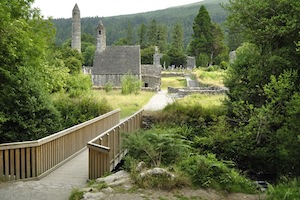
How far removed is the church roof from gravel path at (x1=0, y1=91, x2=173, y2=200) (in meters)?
43.6

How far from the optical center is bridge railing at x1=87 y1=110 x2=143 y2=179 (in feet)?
34.6

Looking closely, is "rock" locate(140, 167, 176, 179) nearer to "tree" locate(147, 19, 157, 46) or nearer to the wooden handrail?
the wooden handrail

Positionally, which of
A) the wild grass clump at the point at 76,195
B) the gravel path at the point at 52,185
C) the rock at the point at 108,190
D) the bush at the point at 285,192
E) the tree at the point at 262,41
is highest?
the tree at the point at 262,41

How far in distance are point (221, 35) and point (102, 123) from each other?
6596 centimetres

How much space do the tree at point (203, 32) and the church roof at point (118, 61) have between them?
81.3 ft

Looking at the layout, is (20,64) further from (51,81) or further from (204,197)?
(204,197)

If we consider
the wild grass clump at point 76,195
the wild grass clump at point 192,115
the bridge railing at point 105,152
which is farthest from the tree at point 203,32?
the wild grass clump at point 76,195

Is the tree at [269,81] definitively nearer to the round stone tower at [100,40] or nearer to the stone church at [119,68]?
the stone church at [119,68]

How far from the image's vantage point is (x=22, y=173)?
1062 centimetres

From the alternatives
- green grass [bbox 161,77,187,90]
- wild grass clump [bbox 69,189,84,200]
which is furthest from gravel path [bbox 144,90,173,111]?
green grass [bbox 161,77,187,90]

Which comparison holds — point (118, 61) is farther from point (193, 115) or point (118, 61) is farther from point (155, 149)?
point (155, 149)

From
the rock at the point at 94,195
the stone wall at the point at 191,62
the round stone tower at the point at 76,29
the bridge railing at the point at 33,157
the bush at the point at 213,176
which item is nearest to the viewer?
the rock at the point at 94,195

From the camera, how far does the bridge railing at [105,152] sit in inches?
415

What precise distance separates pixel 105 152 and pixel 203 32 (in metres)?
70.8
